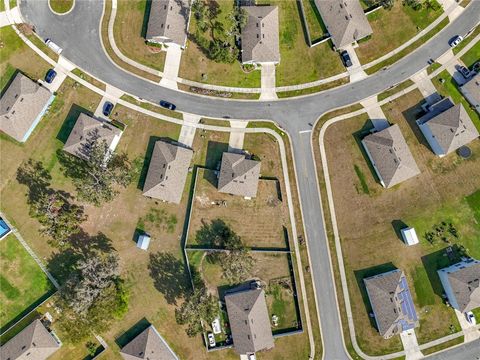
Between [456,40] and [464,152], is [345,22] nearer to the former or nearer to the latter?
[456,40]

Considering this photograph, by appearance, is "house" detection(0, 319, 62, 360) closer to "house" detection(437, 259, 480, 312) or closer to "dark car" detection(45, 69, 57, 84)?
"dark car" detection(45, 69, 57, 84)

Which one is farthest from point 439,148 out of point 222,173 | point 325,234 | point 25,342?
point 25,342

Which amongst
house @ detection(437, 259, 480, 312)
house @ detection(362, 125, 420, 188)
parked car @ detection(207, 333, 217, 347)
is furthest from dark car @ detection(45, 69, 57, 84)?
house @ detection(437, 259, 480, 312)

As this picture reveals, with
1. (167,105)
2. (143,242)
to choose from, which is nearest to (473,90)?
(167,105)

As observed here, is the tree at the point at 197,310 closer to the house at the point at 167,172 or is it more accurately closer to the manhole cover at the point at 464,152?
the house at the point at 167,172

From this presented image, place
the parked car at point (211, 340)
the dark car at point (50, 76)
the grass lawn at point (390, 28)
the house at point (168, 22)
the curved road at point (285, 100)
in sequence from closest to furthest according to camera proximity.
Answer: the parked car at point (211, 340) → the house at point (168, 22) → the curved road at point (285, 100) → the dark car at point (50, 76) → the grass lawn at point (390, 28)

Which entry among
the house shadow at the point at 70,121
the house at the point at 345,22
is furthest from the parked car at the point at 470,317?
the house shadow at the point at 70,121

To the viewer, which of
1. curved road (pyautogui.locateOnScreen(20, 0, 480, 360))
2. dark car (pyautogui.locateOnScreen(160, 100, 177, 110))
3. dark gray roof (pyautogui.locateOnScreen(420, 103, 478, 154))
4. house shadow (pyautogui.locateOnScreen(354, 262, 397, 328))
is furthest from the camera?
dark car (pyautogui.locateOnScreen(160, 100, 177, 110))
